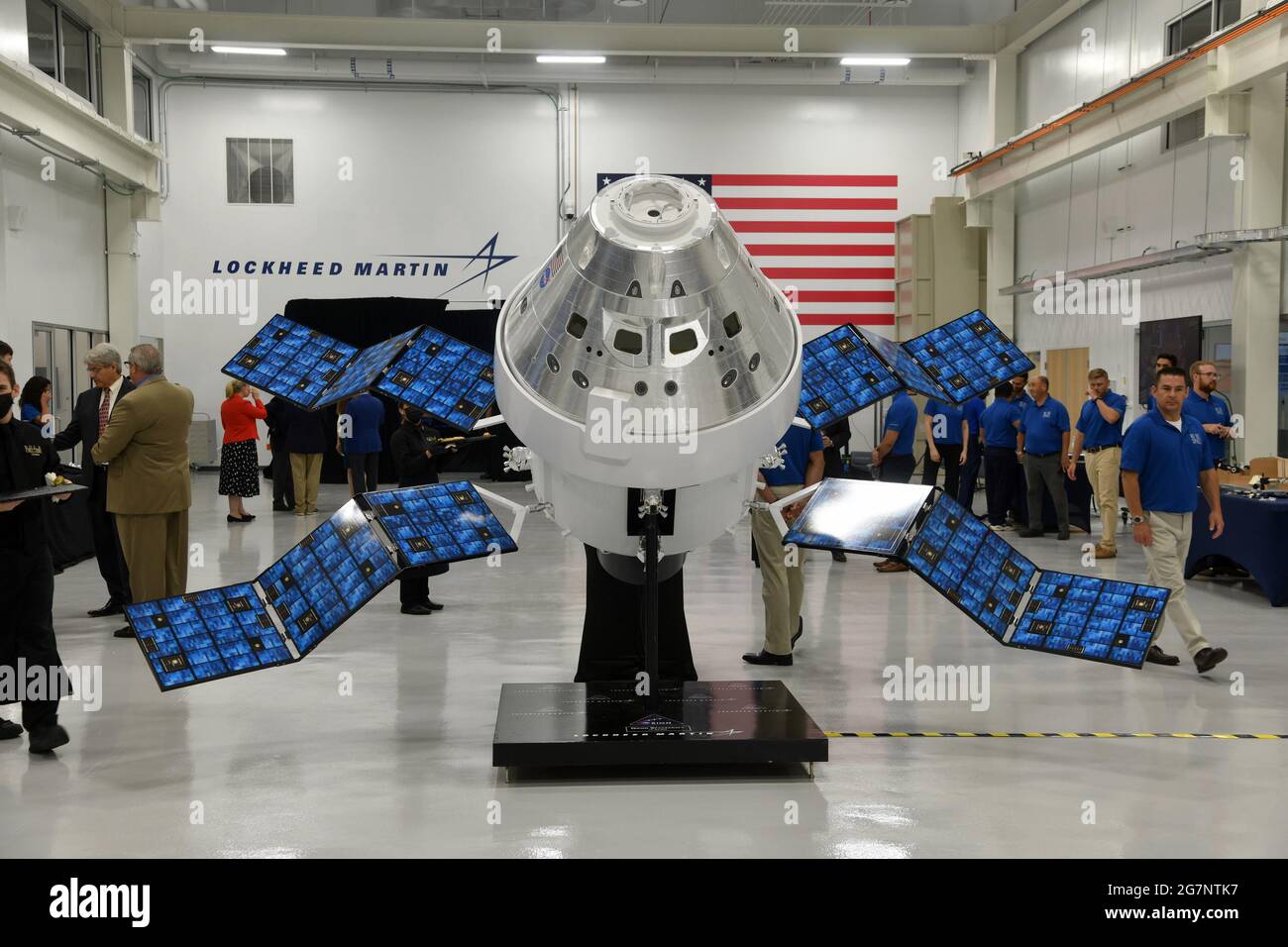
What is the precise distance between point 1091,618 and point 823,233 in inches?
719

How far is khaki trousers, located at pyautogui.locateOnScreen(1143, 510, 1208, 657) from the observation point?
751cm

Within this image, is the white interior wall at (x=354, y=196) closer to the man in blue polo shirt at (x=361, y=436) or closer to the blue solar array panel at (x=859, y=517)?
the man in blue polo shirt at (x=361, y=436)

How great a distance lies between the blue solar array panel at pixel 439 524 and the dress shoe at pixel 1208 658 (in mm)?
4583

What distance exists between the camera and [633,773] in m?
5.55

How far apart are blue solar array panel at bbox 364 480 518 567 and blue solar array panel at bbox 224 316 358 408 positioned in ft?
3.32

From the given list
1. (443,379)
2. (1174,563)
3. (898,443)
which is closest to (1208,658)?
(1174,563)

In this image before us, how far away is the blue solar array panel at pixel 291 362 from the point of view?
6.65 m

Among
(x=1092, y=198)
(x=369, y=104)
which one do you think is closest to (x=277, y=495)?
(x=369, y=104)

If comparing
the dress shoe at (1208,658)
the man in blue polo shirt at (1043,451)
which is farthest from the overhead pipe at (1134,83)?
the dress shoe at (1208,658)

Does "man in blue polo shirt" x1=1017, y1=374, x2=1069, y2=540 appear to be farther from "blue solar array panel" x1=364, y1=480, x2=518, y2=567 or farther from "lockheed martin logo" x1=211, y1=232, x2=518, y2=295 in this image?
"lockheed martin logo" x1=211, y1=232, x2=518, y2=295

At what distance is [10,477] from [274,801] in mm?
2146

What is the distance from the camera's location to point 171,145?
22.6 meters

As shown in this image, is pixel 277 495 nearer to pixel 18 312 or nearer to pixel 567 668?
pixel 18 312
